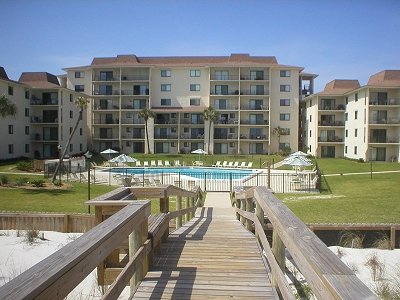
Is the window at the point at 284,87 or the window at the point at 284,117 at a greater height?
the window at the point at 284,87

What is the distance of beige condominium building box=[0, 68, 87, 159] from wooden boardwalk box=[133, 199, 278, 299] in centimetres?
4685

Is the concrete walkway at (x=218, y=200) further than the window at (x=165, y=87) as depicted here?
No

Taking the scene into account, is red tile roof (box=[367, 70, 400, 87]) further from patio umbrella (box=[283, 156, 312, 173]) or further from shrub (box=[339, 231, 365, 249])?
shrub (box=[339, 231, 365, 249])

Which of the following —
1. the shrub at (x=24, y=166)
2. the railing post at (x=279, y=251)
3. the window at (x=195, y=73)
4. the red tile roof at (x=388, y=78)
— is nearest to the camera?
the railing post at (x=279, y=251)

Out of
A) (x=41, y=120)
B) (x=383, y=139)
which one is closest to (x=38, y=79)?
(x=41, y=120)

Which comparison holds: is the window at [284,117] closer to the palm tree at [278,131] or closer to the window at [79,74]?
the palm tree at [278,131]

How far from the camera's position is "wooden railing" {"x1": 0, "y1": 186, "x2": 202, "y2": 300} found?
173 cm

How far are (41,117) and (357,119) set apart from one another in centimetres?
4551

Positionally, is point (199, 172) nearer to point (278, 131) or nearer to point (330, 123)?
point (278, 131)

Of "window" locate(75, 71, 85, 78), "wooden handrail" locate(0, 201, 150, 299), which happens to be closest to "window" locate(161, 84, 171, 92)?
"window" locate(75, 71, 85, 78)

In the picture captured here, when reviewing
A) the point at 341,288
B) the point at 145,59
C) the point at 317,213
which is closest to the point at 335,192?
the point at 317,213

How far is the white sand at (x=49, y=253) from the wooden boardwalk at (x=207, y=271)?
107 inches

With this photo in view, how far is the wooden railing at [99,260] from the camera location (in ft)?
5.68

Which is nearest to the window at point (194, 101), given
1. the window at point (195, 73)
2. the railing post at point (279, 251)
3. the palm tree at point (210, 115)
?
the window at point (195, 73)
